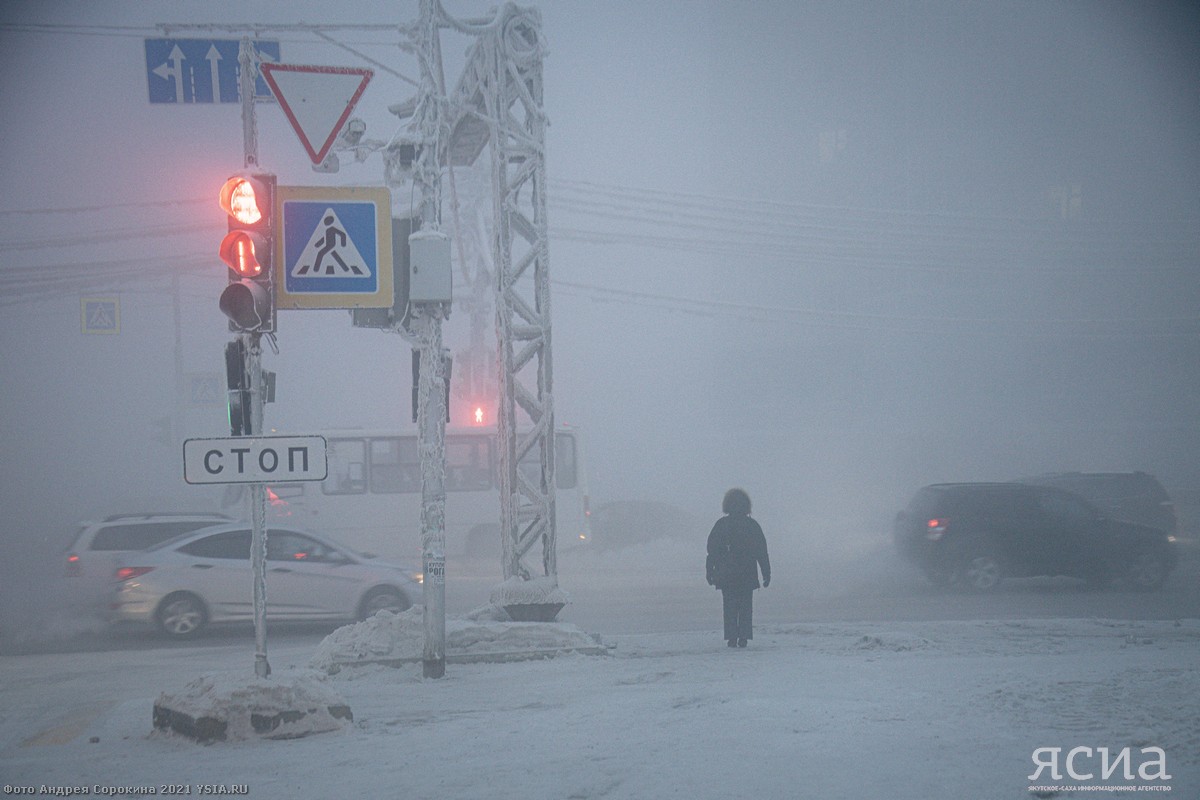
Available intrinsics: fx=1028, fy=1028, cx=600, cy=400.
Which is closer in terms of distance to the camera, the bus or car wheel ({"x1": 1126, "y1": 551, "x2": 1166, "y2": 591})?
car wheel ({"x1": 1126, "y1": 551, "x2": 1166, "y2": 591})

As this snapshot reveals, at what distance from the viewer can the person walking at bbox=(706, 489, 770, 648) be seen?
11586mm

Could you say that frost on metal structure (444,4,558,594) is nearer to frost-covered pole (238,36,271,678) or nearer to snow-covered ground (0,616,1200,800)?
snow-covered ground (0,616,1200,800)

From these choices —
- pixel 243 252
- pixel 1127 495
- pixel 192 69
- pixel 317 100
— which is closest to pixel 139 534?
pixel 192 69

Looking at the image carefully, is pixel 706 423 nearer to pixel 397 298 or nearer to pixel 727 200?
pixel 727 200

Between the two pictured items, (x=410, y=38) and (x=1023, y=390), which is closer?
(x=410, y=38)

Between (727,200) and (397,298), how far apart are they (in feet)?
148

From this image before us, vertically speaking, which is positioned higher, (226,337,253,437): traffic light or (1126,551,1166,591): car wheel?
(226,337,253,437): traffic light

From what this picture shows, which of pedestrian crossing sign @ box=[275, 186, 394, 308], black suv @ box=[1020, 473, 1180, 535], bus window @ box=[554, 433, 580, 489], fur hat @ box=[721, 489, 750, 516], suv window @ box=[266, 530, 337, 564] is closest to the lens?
pedestrian crossing sign @ box=[275, 186, 394, 308]

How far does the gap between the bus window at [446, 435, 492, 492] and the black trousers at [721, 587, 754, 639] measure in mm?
12116

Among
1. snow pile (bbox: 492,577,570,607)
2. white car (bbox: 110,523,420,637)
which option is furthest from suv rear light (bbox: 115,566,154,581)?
snow pile (bbox: 492,577,570,607)

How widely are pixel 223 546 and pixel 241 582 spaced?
23.2 inches

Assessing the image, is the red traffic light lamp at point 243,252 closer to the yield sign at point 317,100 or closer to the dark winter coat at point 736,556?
the yield sign at point 317,100

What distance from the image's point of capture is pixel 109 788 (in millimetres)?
5914

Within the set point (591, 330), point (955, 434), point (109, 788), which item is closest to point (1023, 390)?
point (955, 434)
